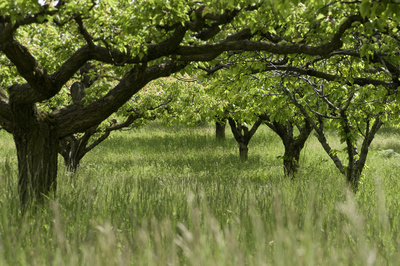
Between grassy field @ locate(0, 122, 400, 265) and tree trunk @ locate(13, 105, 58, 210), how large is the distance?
230mm

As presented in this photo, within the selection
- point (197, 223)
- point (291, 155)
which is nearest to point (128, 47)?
point (197, 223)

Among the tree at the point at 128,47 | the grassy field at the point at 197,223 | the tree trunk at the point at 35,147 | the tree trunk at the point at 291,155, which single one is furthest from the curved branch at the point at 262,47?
the tree trunk at the point at 291,155

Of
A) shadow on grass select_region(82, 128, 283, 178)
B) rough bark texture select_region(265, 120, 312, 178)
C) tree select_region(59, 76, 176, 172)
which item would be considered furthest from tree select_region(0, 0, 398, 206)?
shadow on grass select_region(82, 128, 283, 178)

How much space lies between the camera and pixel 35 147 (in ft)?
19.2

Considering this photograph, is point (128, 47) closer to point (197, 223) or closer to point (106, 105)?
point (106, 105)

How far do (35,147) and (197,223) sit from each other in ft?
12.7

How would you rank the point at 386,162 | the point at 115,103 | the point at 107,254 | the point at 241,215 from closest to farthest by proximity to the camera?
the point at 107,254 → the point at 241,215 → the point at 115,103 → the point at 386,162

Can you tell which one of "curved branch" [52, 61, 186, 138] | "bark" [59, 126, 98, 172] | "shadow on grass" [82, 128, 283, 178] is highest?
"curved branch" [52, 61, 186, 138]

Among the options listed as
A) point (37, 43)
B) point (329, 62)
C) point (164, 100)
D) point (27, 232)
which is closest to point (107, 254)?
point (27, 232)

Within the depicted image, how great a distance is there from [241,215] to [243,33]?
8.87 feet

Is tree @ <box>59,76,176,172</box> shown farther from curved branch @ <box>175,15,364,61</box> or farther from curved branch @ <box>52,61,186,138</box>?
curved branch @ <box>175,15,364,61</box>

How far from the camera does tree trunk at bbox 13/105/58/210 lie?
573cm

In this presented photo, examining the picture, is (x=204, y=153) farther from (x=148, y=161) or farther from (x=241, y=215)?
(x=241, y=215)

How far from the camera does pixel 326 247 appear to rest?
3443 millimetres
